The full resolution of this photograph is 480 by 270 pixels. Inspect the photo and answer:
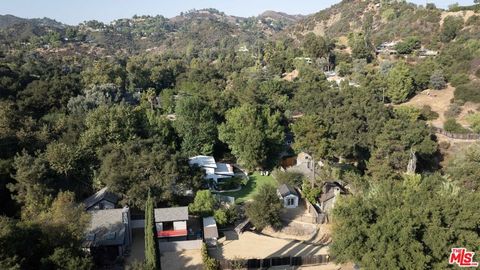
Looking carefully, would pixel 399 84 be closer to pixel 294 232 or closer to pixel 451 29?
pixel 451 29

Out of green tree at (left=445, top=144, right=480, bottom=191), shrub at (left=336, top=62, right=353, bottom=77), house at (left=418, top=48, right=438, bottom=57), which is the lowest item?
green tree at (left=445, top=144, right=480, bottom=191)

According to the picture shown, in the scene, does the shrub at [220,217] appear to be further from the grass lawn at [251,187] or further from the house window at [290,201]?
the house window at [290,201]

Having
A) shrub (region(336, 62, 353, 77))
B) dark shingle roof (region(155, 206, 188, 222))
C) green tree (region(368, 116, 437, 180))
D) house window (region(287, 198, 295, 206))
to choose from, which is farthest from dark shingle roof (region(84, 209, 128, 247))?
shrub (region(336, 62, 353, 77))

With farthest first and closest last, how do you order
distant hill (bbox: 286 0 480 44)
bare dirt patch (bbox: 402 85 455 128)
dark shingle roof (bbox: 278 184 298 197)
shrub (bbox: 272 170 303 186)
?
1. distant hill (bbox: 286 0 480 44)
2. bare dirt patch (bbox: 402 85 455 128)
3. shrub (bbox: 272 170 303 186)
4. dark shingle roof (bbox: 278 184 298 197)

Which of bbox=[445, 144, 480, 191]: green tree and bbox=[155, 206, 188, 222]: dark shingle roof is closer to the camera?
bbox=[155, 206, 188, 222]: dark shingle roof

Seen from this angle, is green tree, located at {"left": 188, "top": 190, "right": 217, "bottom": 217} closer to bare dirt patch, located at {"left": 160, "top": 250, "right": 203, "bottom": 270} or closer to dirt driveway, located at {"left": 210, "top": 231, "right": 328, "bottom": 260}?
dirt driveway, located at {"left": 210, "top": 231, "right": 328, "bottom": 260}

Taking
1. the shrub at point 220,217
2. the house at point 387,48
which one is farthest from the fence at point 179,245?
the house at point 387,48

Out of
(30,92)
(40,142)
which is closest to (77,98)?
(30,92)
